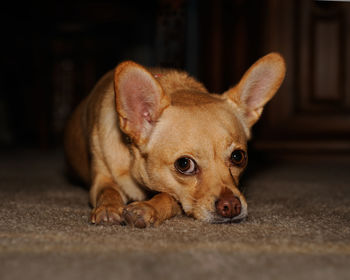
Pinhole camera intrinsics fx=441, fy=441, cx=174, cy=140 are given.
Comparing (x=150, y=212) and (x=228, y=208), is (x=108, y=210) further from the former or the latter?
(x=228, y=208)

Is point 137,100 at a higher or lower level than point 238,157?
higher

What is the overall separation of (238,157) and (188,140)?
0.22m

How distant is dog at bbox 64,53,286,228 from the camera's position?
152cm

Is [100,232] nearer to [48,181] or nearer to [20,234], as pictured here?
[20,234]

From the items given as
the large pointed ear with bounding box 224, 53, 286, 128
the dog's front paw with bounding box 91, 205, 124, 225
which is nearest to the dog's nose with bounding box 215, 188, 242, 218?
the dog's front paw with bounding box 91, 205, 124, 225

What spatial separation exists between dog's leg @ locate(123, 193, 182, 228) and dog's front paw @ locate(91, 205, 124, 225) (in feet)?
0.15

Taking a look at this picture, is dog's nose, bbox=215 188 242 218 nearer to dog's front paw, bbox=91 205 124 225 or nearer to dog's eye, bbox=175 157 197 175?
dog's eye, bbox=175 157 197 175

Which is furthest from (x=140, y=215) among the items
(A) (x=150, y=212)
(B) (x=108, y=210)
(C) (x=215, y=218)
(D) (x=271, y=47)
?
(D) (x=271, y=47)

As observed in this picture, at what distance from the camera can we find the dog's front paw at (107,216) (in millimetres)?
1487

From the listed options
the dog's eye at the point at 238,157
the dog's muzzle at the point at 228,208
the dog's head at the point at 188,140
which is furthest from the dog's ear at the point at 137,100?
the dog's muzzle at the point at 228,208

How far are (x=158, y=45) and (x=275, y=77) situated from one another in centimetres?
209

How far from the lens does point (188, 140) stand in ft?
5.28

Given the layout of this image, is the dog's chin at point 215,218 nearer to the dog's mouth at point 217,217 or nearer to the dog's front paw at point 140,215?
the dog's mouth at point 217,217

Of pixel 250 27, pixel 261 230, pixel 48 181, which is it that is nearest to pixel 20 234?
pixel 261 230
